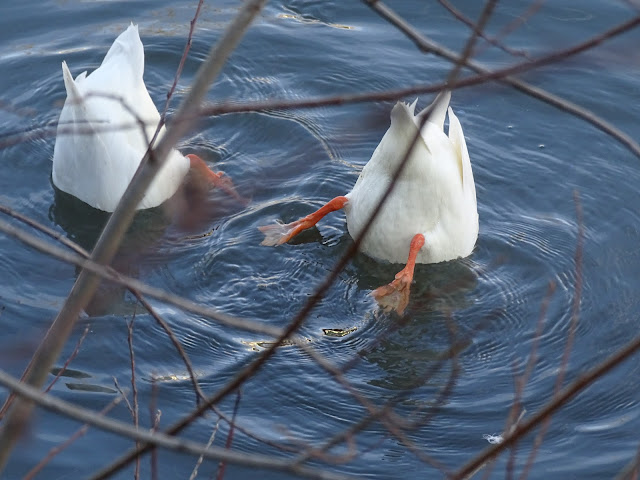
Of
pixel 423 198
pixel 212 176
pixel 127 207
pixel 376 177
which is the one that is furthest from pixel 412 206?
pixel 127 207

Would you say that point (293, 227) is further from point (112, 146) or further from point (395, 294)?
point (112, 146)

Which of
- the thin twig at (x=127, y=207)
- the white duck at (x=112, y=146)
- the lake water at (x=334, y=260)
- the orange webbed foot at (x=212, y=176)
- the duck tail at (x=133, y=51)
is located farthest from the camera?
the orange webbed foot at (x=212, y=176)

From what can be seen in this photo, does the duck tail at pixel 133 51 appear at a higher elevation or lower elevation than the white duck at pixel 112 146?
higher

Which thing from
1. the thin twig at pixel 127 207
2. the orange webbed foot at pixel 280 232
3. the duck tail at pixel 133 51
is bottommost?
the thin twig at pixel 127 207

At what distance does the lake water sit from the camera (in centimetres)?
443

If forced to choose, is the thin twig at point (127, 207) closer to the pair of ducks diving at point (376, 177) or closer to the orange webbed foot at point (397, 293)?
the pair of ducks diving at point (376, 177)

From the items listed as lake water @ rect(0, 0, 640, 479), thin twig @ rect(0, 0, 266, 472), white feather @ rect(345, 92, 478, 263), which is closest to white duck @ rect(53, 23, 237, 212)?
lake water @ rect(0, 0, 640, 479)

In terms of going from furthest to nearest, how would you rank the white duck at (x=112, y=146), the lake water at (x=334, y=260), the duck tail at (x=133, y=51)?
the duck tail at (x=133, y=51)
the white duck at (x=112, y=146)
the lake water at (x=334, y=260)

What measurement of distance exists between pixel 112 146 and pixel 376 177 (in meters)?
1.63

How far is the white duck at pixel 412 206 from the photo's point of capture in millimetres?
5164

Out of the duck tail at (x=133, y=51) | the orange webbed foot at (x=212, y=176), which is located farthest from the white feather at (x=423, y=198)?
the duck tail at (x=133, y=51)

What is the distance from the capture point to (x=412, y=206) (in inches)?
210

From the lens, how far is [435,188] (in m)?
5.23

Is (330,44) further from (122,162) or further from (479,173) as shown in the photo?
(122,162)
